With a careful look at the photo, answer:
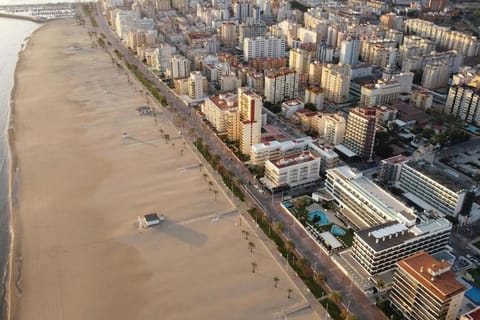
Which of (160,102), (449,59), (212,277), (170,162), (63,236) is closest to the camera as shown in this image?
(212,277)

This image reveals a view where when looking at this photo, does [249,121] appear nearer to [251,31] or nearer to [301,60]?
[301,60]

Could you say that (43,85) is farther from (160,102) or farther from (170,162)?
(170,162)

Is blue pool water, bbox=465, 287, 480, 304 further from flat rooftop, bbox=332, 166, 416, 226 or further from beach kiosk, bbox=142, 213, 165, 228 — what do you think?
beach kiosk, bbox=142, 213, 165, 228

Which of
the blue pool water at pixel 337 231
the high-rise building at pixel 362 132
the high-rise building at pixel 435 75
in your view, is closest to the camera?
the blue pool water at pixel 337 231

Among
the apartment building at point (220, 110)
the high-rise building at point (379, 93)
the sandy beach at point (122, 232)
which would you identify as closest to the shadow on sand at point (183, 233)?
the sandy beach at point (122, 232)

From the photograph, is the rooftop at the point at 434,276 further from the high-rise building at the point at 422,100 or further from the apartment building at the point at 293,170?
the high-rise building at the point at 422,100

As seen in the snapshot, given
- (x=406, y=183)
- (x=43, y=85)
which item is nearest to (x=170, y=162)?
(x=406, y=183)
